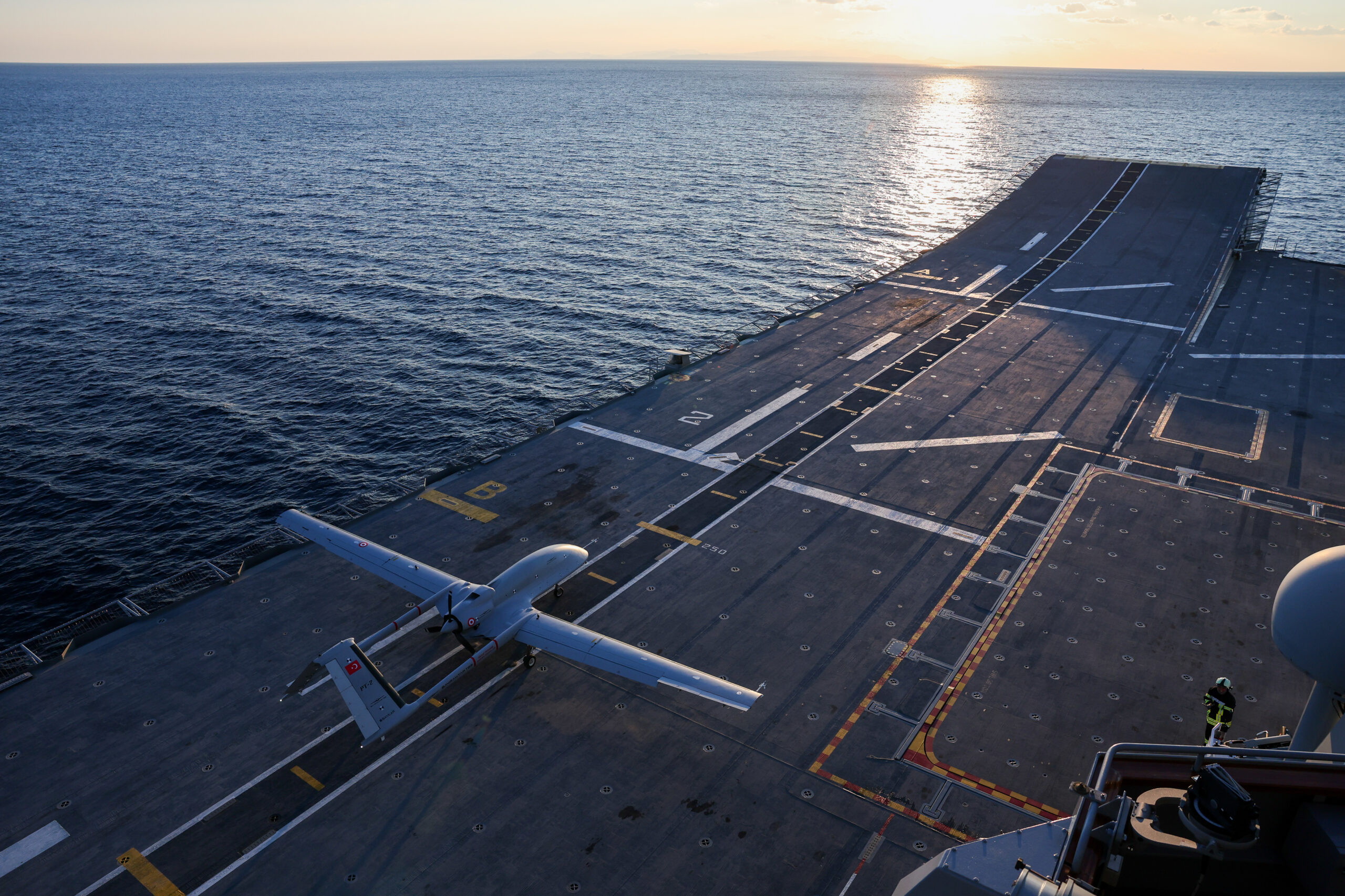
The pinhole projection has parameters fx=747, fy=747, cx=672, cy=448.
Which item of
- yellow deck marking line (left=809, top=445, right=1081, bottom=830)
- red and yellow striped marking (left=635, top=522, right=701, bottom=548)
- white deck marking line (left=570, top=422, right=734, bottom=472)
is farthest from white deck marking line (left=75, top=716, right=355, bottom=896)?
white deck marking line (left=570, top=422, right=734, bottom=472)

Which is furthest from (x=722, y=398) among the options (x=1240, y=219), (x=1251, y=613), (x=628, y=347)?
(x=1240, y=219)

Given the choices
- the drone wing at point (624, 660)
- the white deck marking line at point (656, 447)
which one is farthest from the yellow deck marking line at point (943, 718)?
the white deck marking line at point (656, 447)

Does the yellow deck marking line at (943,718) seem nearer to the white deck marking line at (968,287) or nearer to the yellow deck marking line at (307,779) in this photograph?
the yellow deck marking line at (307,779)

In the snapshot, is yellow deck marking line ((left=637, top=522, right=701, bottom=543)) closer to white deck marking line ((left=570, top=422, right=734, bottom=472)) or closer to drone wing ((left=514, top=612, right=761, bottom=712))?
white deck marking line ((left=570, top=422, right=734, bottom=472))

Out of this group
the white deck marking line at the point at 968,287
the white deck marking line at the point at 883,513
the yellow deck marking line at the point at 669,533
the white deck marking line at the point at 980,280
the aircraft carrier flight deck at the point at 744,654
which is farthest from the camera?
the white deck marking line at the point at 980,280

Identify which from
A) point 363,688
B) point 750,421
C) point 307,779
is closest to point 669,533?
point 750,421

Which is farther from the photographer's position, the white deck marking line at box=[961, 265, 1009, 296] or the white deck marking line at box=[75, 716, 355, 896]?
the white deck marking line at box=[961, 265, 1009, 296]

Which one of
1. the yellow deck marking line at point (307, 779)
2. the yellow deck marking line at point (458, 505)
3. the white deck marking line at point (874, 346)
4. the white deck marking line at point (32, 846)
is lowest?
the yellow deck marking line at point (307, 779)
